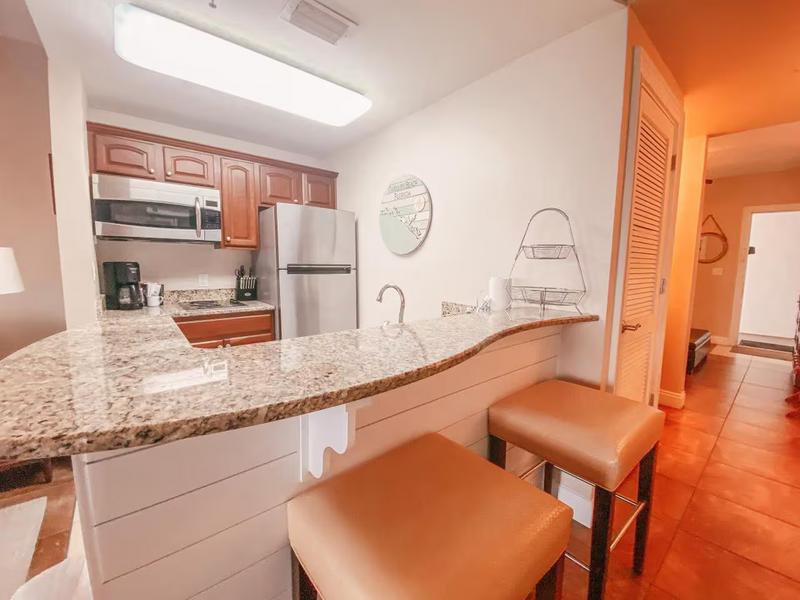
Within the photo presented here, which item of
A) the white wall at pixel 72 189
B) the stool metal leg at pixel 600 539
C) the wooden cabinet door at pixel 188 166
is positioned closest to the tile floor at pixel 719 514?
the stool metal leg at pixel 600 539

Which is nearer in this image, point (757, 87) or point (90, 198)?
point (757, 87)

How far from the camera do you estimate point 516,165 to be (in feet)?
6.31

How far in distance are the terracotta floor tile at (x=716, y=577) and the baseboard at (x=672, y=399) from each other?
1686mm

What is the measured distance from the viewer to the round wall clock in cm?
246

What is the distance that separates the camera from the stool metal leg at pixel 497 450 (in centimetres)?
138

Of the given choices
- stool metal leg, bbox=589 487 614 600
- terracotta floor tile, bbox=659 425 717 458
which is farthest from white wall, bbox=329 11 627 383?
terracotta floor tile, bbox=659 425 717 458

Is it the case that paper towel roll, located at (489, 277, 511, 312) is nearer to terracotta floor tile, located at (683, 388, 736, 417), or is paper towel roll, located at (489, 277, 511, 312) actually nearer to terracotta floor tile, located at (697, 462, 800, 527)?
terracotta floor tile, located at (697, 462, 800, 527)

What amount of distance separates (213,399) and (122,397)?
0.48 feet

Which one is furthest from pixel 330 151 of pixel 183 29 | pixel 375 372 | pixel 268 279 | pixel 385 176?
pixel 375 372

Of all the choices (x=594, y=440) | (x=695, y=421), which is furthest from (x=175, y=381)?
(x=695, y=421)

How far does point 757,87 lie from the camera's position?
81.8 inches

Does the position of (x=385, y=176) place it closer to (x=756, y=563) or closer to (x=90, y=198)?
(x=90, y=198)

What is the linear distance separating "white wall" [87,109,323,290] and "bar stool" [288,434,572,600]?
9.12 ft

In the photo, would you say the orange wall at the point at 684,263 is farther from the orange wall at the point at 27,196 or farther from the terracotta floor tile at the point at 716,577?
the orange wall at the point at 27,196
